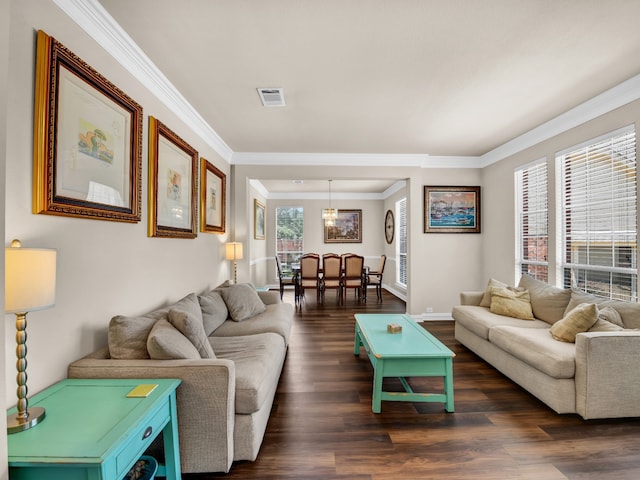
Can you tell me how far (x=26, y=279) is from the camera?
1.10 meters

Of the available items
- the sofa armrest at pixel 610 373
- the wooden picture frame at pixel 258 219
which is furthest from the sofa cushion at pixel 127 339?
the wooden picture frame at pixel 258 219

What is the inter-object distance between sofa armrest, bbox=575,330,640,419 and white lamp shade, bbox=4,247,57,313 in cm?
311

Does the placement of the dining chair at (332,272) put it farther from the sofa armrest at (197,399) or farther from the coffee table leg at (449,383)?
the sofa armrest at (197,399)

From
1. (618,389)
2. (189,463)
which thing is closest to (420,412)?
(618,389)

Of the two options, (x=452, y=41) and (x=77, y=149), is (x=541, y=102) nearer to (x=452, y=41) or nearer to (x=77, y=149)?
(x=452, y=41)

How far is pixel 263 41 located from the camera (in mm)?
2045

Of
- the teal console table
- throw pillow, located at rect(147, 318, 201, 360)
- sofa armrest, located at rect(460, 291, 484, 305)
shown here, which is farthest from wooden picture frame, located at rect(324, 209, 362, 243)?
the teal console table

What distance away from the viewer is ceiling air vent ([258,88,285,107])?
8.81 ft

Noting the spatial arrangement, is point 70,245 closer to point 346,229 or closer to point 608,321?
point 608,321

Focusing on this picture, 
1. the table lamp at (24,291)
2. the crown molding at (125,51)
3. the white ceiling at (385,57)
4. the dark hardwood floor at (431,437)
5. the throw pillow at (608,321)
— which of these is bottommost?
the dark hardwood floor at (431,437)

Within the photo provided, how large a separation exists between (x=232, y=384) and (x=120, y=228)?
50.5 inches

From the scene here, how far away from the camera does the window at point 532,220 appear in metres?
3.71

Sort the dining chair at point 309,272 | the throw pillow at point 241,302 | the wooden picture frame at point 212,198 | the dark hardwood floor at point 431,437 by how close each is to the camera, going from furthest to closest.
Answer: the dining chair at point 309,272
the wooden picture frame at point 212,198
the throw pillow at point 241,302
the dark hardwood floor at point 431,437

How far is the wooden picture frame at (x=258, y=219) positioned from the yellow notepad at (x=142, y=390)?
5.24 meters
